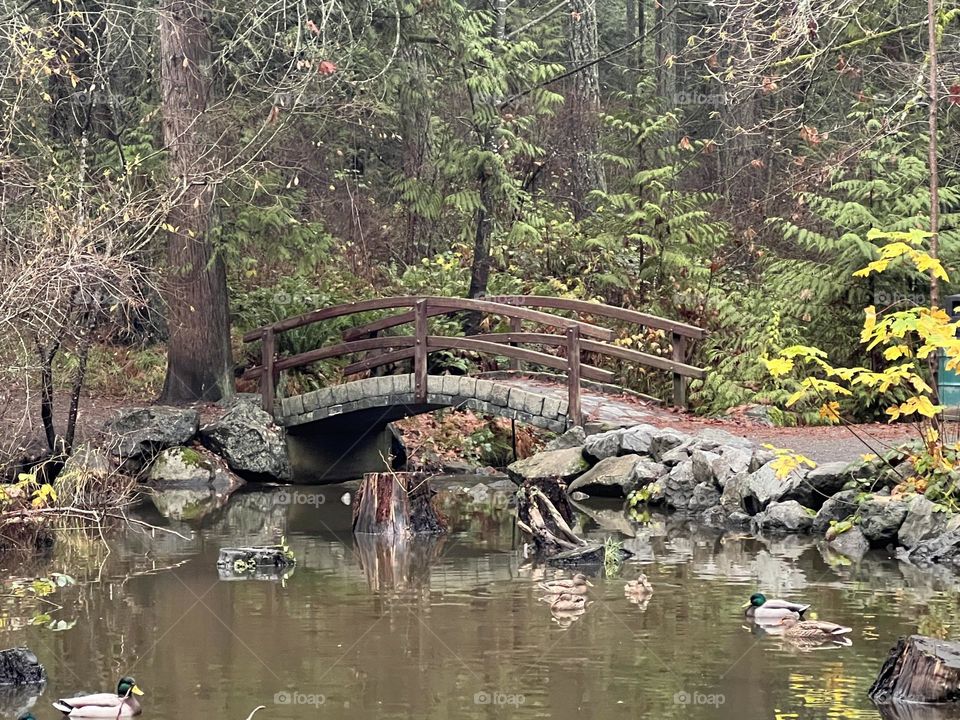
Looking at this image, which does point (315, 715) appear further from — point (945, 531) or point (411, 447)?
point (411, 447)

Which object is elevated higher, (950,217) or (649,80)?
(649,80)

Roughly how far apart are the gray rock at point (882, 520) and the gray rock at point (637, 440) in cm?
368

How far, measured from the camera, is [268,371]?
19.4 m

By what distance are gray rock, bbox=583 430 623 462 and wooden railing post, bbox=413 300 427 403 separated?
2.21 m

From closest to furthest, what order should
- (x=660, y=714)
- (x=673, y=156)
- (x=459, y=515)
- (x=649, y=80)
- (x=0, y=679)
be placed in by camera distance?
(x=660, y=714)
(x=0, y=679)
(x=459, y=515)
(x=649, y=80)
(x=673, y=156)

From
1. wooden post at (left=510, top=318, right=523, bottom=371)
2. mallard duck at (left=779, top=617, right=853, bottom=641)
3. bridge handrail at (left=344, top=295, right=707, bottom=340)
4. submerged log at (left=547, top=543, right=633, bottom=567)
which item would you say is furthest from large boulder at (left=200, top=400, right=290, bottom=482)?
mallard duck at (left=779, top=617, right=853, bottom=641)

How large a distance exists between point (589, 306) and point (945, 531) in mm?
6971

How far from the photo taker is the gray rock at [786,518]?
13.8 m

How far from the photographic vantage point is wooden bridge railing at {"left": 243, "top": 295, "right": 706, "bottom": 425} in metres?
17.6

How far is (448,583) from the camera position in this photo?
37.9 feet

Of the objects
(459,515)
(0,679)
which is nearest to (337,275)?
(459,515)

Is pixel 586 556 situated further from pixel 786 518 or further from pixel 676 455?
pixel 676 455

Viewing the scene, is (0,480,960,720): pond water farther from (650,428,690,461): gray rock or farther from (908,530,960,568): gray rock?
(650,428,690,461): gray rock

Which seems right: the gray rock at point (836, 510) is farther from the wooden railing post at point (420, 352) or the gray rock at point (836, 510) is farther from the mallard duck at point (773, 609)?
the wooden railing post at point (420, 352)
